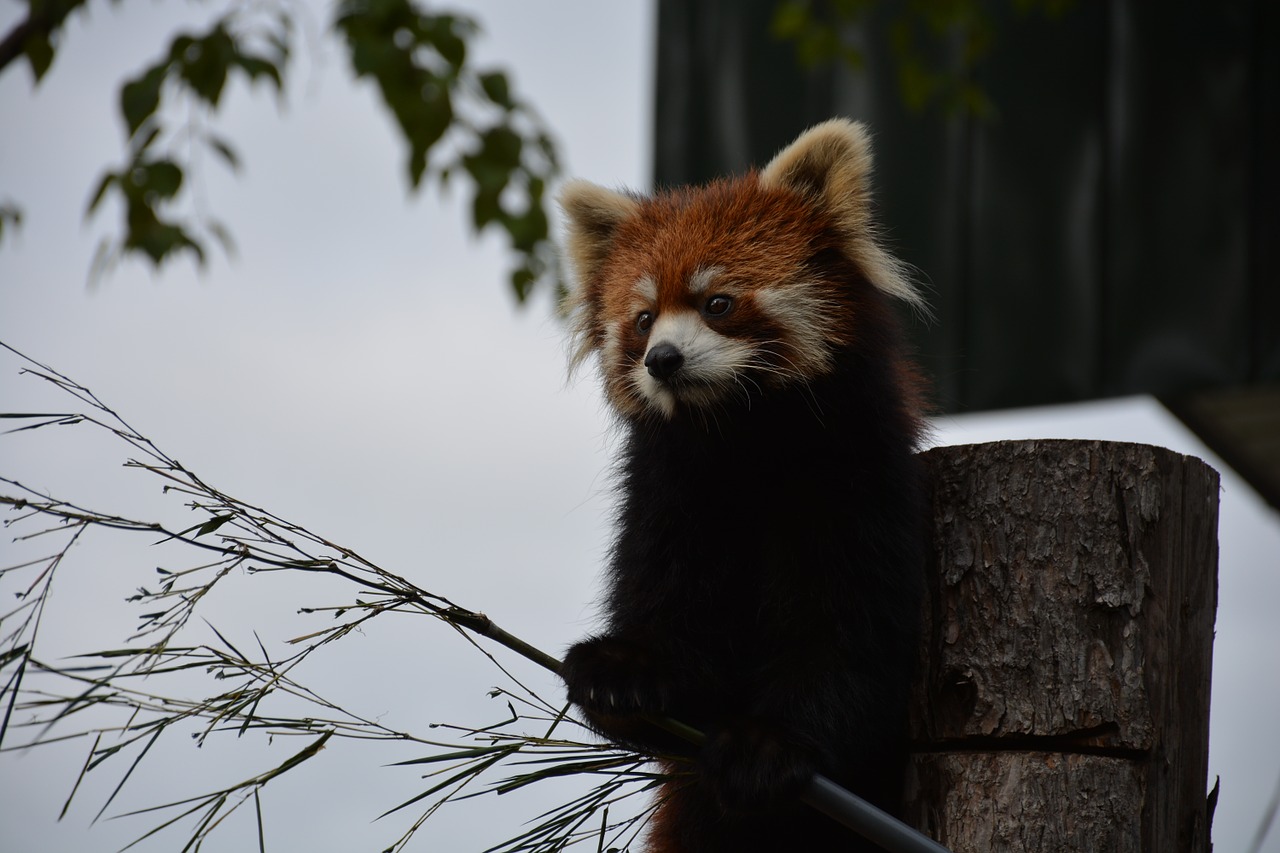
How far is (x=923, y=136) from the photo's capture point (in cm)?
716

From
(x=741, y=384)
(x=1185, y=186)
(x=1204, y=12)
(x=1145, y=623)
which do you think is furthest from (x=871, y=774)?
(x=1204, y=12)

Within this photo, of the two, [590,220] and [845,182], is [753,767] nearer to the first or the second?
[845,182]

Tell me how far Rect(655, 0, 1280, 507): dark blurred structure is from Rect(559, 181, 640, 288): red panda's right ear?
9.35 feet

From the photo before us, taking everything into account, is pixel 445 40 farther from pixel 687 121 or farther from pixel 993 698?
pixel 687 121

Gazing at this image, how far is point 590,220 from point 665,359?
0.75 m

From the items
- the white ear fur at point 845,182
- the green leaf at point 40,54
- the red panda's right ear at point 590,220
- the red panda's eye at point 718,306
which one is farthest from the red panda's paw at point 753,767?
→ the green leaf at point 40,54

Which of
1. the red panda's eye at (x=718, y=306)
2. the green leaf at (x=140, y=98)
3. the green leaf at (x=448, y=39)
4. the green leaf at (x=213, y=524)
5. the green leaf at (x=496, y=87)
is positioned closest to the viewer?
the green leaf at (x=213, y=524)

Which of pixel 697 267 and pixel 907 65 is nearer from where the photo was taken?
pixel 697 267

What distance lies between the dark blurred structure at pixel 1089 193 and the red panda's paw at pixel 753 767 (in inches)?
147

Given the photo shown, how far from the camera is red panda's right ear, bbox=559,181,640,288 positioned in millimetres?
3195

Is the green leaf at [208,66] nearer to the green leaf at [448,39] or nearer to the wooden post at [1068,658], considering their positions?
the green leaf at [448,39]

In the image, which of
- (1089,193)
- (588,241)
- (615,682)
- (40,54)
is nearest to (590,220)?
(588,241)

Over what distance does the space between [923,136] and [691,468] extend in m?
4.94

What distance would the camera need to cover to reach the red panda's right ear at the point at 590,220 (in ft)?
10.5
